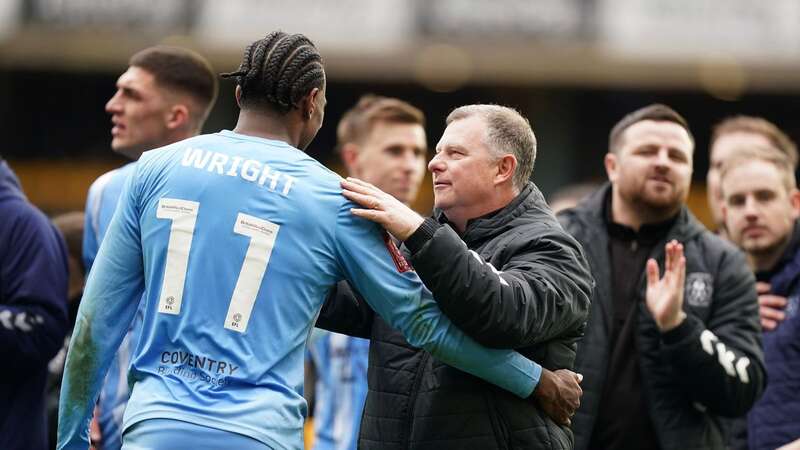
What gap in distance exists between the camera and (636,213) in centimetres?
606

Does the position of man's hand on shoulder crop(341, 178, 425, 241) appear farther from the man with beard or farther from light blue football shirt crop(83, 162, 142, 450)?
light blue football shirt crop(83, 162, 142, 450)

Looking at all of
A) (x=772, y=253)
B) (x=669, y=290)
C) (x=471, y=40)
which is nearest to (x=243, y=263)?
(x=669, y=290)

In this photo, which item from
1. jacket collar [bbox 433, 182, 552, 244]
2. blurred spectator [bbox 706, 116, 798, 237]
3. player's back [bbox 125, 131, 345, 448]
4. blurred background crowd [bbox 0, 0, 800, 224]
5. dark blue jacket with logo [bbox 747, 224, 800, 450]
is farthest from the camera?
blurred background crowd [bbox 0, 0, 800, 224]

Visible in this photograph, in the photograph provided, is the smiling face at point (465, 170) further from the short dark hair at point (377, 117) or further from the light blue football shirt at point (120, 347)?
the short dark hair at point (377, 117)

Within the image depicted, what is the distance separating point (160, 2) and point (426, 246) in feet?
45.1

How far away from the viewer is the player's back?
3.97 m

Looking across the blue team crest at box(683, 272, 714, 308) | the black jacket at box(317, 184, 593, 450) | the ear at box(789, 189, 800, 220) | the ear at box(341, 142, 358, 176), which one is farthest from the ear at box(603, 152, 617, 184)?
the ear at box(341, 142, 358, 176)

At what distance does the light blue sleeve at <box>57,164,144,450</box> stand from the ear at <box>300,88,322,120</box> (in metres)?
0.59

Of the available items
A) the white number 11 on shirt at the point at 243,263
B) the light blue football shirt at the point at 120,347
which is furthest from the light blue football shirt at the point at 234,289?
the light blue football shirt at the point at 120,347

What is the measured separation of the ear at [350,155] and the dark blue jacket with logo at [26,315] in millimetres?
2199

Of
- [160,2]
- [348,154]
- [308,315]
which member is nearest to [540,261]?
[308,315]

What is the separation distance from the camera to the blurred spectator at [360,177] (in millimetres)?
7008

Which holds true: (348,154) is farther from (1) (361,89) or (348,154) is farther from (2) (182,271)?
(1) (361,89)

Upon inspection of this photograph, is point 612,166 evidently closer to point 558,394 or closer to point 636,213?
point 636,213
